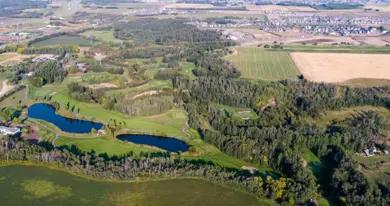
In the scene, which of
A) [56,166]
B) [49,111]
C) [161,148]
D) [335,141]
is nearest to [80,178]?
[56,166]

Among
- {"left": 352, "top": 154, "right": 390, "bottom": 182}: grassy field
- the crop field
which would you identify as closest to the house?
{"left": 352, "top": 154, "right": 390, "bottom": 182}: grassy field

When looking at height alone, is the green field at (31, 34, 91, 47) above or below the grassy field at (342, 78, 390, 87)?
above

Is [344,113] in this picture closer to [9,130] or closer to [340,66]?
[340,66]

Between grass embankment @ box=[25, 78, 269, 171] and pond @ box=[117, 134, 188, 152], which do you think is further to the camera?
pond @ box=[117, 134, 188, 152]

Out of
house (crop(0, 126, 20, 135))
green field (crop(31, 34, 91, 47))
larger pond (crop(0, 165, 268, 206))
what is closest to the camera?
larger pond (crop(0, 165, 268, 206))

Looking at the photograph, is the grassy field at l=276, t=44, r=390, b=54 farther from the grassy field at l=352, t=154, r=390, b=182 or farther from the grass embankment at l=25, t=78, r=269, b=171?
the grassy field at l=352, t=154, r=390, b=182

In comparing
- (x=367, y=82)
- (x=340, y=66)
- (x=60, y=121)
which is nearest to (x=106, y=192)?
(x=60, y=121)
